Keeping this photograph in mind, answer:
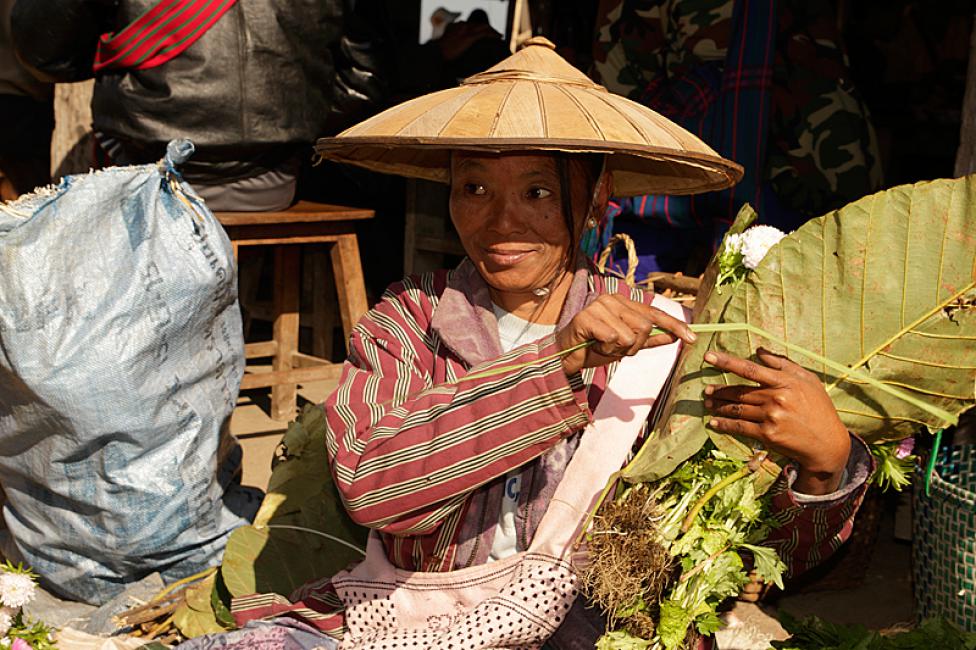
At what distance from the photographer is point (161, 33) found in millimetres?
3404

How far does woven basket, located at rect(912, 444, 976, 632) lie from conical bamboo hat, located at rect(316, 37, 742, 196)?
1.08 metres

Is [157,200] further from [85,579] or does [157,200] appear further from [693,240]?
[693,240]

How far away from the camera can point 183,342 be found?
8.56ft

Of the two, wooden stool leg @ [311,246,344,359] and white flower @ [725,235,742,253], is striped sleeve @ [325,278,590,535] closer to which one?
white flower @ [725,235,742,253]

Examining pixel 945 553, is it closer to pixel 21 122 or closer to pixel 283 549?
pixel 283 549

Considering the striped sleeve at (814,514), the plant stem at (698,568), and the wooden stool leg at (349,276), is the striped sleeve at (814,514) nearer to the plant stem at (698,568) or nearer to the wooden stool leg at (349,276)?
the plant stem at (698,568)

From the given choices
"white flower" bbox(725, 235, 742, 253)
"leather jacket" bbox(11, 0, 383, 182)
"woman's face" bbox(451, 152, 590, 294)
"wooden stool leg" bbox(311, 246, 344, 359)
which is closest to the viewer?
"white flower" bbox(725, 235, 742, 253)

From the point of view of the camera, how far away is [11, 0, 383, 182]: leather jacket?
3.45m

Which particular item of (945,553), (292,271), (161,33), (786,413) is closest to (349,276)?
(292,271)

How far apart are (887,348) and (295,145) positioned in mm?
2723

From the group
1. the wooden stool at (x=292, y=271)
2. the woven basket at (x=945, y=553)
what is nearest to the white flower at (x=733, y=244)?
the woven basket at (x=945, y=553)

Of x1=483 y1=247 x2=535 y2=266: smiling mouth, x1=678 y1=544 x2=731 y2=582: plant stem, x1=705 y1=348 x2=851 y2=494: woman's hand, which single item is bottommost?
x1=678 y1=544 x2=731 y2=582: plant stem

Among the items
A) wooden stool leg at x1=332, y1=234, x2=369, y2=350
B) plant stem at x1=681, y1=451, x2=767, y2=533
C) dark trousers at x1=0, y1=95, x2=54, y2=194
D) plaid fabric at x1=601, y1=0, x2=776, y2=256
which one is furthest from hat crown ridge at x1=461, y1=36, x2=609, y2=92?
dark trousers at x1=0, y1=95, x2=54, y2=194

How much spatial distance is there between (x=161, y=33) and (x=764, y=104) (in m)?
2.11
